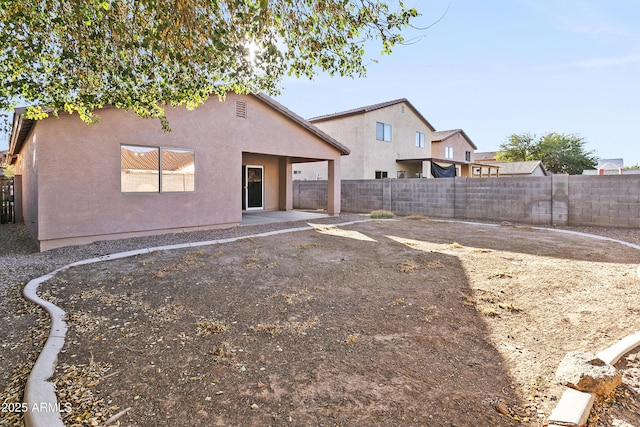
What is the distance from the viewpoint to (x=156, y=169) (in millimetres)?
9180

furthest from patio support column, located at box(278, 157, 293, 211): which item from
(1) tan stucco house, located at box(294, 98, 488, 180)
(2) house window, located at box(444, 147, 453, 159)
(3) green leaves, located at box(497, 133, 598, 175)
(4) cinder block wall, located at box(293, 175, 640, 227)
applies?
(3) green leaves, located at box(497, 133, 598, 175)

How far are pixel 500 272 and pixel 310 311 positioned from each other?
352 centimetres

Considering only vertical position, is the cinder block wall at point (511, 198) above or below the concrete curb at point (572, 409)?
above

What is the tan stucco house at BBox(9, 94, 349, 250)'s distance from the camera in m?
7.64

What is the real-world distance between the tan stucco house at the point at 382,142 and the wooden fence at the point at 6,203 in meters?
14.8

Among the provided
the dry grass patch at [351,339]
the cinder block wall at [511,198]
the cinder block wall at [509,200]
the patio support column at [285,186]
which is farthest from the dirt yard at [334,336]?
the patio support column at [285,186]

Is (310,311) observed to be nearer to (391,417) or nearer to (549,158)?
(391,417)

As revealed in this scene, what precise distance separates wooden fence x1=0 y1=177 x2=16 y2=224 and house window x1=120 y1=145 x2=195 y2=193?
27.6 ft

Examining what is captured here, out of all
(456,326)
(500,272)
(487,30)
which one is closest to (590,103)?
(487,30)

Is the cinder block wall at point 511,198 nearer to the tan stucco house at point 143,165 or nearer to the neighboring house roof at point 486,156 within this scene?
the tan stucco house at point 143,165

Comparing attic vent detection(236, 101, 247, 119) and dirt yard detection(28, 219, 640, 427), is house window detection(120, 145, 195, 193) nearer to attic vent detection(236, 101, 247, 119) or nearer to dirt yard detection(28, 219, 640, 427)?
attic vent detection(236, 101, 247, 119)

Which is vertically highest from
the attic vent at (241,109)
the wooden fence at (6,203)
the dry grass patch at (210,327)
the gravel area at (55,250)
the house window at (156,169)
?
the attic vent at (241,109)

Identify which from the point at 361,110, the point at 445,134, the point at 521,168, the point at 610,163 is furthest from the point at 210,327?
the point at 610,163

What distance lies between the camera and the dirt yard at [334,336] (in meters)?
2.34
